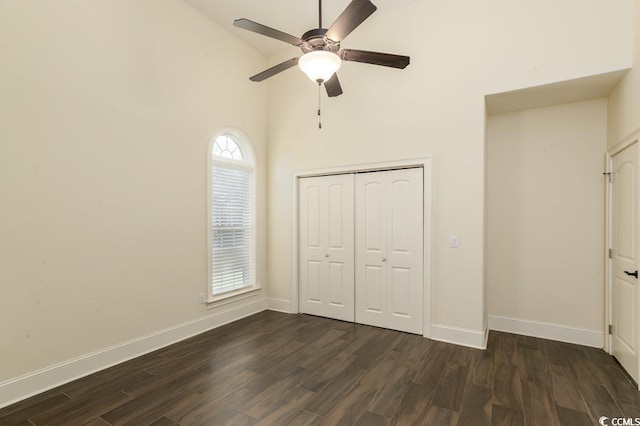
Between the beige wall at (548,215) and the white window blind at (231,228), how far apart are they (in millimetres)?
3508

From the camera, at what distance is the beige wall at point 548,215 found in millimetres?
3604

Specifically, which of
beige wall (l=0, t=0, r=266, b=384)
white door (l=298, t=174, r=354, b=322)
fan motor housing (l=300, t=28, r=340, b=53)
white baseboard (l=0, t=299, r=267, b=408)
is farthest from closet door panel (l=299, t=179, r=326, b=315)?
fan motor housing (l=300, t=28, r=340, b=53)

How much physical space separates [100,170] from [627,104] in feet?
17.1

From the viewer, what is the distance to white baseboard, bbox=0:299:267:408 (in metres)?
2.48

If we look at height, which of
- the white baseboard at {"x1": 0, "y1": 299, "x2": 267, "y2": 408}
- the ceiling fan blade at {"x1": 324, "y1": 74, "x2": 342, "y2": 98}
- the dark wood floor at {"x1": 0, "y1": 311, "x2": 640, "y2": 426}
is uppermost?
the ceiling fan blade at {"x1": 324, "y1": 74, "x2": 342, "y2": 98}

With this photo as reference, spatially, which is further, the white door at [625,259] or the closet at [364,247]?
the closet at [364,247]

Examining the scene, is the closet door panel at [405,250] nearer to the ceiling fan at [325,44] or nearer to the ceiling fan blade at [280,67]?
the ceiling fan at [325,44]

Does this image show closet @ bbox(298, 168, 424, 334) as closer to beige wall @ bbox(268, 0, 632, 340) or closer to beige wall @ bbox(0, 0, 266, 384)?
beige wall @ bbox(268, 0, 632, 340)

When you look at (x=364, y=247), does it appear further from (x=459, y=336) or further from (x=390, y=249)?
(x=459, y=336)

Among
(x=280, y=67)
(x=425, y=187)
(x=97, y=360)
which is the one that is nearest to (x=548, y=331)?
(x=425, y=187)

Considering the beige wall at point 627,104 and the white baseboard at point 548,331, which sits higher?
the beige wall at point 627,104

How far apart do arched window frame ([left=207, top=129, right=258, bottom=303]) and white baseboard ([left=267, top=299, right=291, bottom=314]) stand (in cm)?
Result: 41

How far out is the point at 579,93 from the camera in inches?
135

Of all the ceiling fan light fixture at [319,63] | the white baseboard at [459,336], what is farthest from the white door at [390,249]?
the ceiling fan light fixture at [319,63]
